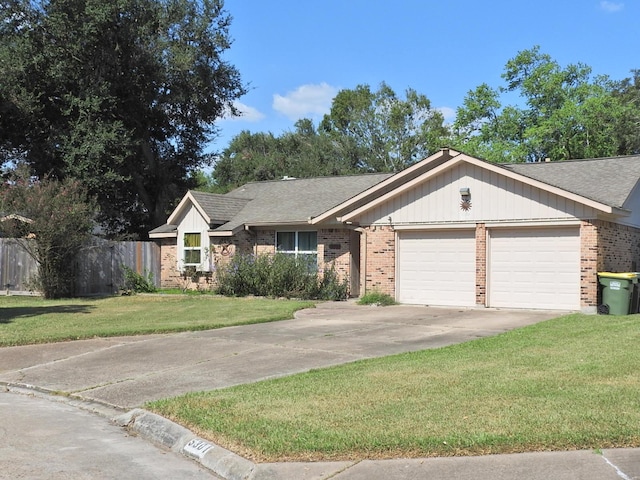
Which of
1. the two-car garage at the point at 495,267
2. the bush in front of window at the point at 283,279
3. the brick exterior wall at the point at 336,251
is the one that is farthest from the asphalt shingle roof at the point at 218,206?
the two-car garage at the point at 495,267

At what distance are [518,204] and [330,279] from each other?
265 inches

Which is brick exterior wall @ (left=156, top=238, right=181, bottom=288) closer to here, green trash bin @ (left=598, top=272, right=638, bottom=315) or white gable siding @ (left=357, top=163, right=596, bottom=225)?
white gable siding @ (left=357, top=163, right=596, bottom=225)

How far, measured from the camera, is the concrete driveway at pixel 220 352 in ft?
28.7

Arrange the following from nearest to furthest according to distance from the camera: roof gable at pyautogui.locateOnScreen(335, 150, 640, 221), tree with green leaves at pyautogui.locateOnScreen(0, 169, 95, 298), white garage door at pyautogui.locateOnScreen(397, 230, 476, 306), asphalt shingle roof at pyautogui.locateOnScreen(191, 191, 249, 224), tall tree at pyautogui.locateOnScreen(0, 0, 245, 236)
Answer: roof gable at pyautogui.locateOnScreen(335, 150, 640, 221), white garage door at pyautogui.locateOnScreen(397, 230, 476, 306), tree with green leaves at pyautogui.locateOnScreen(0, 169, 95, 298), asphalt shingle roof at pyautogui.locateOnScreen(191, 191, 249, 224), tall tree at pyautogui.locateOnScreen(0, 0, 245, 236)

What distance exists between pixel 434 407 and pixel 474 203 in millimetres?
11829

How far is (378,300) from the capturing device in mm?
18812

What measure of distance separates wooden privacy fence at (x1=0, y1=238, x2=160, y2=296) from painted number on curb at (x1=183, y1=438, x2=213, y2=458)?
19.5m

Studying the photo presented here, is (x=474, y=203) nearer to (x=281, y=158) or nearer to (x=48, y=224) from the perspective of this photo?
(x=48, y=224)

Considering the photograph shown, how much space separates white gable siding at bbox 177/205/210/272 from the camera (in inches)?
936

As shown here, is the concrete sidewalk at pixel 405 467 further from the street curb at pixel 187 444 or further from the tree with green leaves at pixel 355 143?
the tree with green leaves at pixel 355 143

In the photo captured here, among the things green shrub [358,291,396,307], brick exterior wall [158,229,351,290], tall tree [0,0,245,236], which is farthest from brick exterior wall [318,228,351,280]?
tall tree [0,0,245,236]

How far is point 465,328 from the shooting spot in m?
13.4

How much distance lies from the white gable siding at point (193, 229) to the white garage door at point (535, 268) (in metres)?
10.9

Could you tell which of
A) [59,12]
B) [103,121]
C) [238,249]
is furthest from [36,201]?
[59,12]
